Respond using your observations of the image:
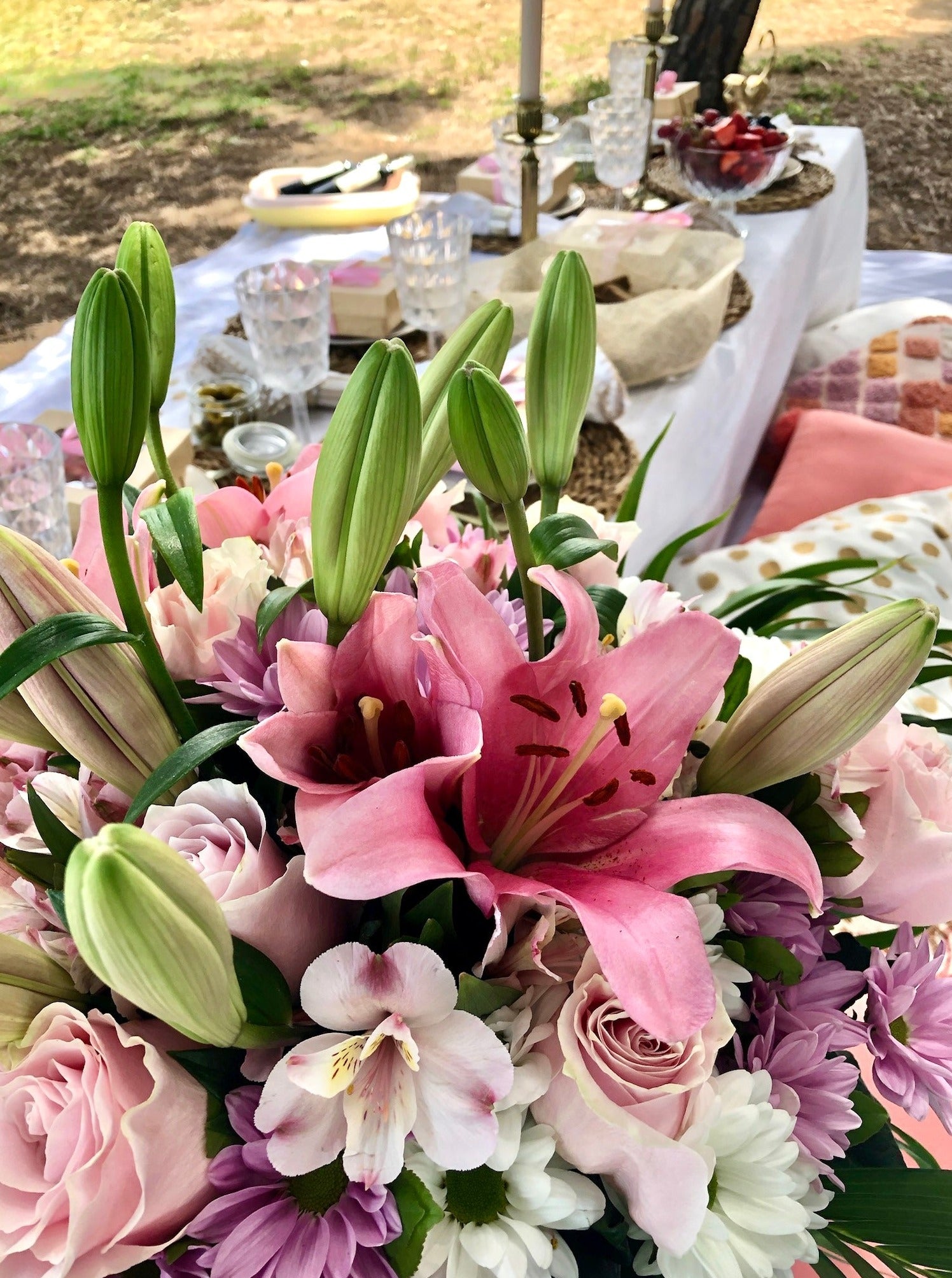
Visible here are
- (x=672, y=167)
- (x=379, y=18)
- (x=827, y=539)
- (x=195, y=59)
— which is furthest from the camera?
(x=379, y=18)

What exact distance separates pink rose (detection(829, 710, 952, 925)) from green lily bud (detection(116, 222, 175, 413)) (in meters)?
0.23

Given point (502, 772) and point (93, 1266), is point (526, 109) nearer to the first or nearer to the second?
point (502, 772)

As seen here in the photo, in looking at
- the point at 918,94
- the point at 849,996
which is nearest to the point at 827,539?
the point at 849,996

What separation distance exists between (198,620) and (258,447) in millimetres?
643

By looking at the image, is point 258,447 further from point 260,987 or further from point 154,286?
point 260,987

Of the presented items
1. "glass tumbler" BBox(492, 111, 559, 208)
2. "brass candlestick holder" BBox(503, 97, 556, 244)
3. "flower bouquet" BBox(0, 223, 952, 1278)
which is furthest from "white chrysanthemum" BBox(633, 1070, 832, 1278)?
"glass tumbler" BBox(492, 111, 559, 208)

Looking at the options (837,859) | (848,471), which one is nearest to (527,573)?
(837,859)

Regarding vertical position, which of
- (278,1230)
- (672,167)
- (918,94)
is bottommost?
(918,94)

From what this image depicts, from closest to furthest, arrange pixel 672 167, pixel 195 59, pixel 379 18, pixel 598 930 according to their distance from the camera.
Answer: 1. pixel 598 930
2. pixel 672 167
3. pixel 195 59
4. pixel 379 18

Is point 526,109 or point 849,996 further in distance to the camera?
point 526,109

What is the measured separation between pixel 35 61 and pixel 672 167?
4686mm

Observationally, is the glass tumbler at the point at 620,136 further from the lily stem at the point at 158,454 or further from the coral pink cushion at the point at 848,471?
the lily stem at the point at 158,454

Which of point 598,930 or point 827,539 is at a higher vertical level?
point 598,930

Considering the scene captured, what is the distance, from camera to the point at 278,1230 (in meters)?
0.27
